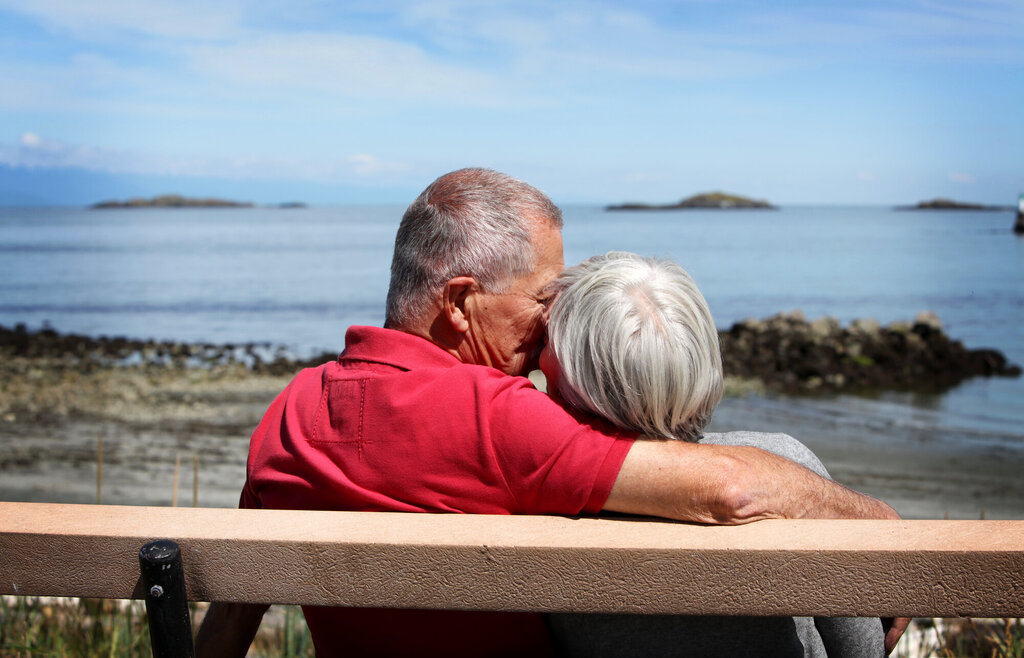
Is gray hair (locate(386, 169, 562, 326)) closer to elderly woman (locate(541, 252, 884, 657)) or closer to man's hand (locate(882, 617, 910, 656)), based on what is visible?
elderly woman (locate(541, 252, 884, 657))

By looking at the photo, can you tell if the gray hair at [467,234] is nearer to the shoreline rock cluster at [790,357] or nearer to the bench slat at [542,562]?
the bench slat at [542,562]

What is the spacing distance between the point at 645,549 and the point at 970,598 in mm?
537

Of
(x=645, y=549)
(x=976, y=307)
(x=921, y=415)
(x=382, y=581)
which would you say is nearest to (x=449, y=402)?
(x=382, y=581)

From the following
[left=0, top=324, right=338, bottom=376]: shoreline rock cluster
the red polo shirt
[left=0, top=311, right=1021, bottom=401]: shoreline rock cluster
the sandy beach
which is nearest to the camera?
the red polo shirt

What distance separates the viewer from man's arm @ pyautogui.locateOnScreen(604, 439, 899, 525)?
69.5 inches

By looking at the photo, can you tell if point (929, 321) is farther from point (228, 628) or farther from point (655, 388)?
point (228, 628)

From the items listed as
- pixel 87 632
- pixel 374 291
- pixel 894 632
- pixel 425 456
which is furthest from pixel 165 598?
pixel 374 291

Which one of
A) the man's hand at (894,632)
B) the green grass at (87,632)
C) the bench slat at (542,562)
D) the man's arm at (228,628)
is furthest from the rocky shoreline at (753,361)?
the bench slat at (542,562)

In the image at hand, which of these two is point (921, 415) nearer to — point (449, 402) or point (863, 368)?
point (863, 368)

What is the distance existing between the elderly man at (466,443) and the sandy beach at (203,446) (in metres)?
5.41

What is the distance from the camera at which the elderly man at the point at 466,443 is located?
6.01ft

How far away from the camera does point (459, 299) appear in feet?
7.72

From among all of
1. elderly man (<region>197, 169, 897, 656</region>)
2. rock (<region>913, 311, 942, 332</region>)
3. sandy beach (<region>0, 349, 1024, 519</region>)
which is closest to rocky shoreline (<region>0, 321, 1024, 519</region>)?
sandy beach (<region>0, 349, 1024, 519</region>)

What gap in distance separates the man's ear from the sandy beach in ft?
17.9
